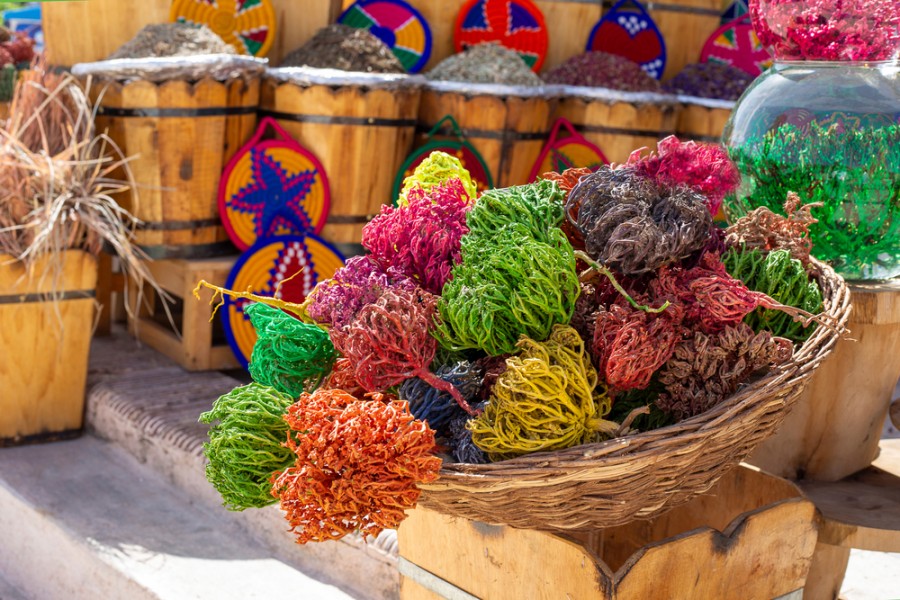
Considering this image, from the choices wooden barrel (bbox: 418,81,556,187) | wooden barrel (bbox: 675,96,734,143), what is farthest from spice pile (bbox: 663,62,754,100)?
wooden barrel (bbox: 418,81,556,187)

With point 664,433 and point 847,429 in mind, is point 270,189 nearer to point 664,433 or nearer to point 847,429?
point 847,429

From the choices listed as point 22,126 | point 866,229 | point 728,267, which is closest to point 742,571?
point 728,267

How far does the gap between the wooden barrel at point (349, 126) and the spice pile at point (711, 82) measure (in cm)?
106

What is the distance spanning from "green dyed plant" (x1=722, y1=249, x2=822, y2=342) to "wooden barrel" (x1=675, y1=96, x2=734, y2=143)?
208cm

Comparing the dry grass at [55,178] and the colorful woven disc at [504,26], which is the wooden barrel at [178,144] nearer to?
the dry grass at [55,178]

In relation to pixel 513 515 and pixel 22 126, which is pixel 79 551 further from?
pixel 513 515

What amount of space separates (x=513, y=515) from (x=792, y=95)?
80 cm

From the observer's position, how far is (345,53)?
2.74 meters

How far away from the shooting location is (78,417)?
263cm

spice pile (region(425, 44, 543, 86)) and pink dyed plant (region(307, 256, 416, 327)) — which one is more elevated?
spice pile (region(425, 44, 543, 86))

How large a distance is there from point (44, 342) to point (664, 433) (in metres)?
1.92

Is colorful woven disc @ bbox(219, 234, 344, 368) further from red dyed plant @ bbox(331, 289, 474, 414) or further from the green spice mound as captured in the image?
red dyed plant @ bbox(331, 289, 474, 414)

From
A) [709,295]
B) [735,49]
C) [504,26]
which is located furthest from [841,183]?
[735,49]

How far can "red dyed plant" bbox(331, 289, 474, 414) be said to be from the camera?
3.34 feet
